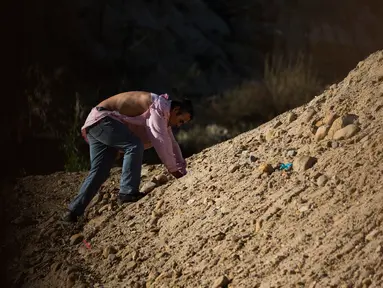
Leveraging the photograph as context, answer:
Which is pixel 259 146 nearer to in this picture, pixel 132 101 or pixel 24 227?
pixel 132 101

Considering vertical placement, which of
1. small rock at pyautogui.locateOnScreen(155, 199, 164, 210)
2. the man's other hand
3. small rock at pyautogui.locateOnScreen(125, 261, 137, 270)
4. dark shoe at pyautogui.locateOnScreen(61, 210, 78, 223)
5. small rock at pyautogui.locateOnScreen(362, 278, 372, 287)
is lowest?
dark shoe at pyautogui.locateOnScreen(61, 210, 78, 223)

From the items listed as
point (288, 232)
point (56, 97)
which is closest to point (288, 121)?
point (288, 232)

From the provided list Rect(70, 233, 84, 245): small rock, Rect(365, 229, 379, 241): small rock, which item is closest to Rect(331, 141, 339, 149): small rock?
Rect(365, 229, 379, 241): small rock

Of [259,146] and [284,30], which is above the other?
[259,146]

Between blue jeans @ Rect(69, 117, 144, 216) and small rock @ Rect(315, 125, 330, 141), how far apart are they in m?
1.22

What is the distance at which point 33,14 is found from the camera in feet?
38.3

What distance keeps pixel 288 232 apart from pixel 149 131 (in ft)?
5.35

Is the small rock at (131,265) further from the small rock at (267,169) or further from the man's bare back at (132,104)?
the man's bare back at (132,104)

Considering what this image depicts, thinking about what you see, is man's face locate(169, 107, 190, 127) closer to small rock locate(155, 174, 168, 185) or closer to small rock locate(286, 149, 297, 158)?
small rock locate(155, 174, 168, 185)

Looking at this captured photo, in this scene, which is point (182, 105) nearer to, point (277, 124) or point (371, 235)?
point (277, 124)

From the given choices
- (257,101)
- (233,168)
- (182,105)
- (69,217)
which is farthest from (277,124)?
(257,101)

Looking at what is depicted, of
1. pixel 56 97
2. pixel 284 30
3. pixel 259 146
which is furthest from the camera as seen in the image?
pixel 284 30

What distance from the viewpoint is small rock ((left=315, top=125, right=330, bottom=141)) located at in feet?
16.4

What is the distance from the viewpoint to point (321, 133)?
502 cm
